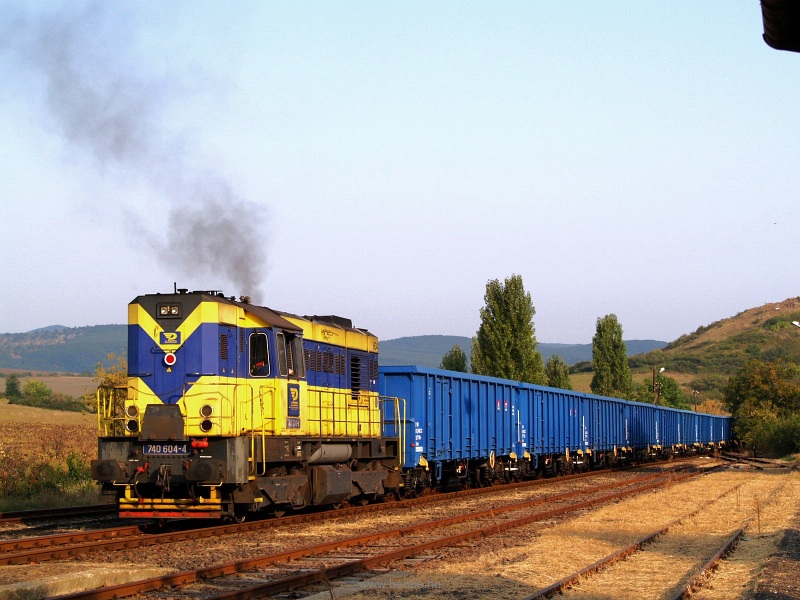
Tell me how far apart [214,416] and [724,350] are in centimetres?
15122

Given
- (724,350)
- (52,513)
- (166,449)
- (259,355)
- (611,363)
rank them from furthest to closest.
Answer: (724,350)
(611,363)
(52,513)
(259,355)
(166,449)

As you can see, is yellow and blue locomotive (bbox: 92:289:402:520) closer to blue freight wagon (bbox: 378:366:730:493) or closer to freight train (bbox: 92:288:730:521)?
freight train (bbox: 92:288:730:521)

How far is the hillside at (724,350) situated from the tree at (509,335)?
76.3 m

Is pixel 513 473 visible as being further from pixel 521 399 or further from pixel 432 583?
pixel 432 583

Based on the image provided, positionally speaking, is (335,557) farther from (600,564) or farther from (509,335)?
(509,335)

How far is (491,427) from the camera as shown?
88.1ft

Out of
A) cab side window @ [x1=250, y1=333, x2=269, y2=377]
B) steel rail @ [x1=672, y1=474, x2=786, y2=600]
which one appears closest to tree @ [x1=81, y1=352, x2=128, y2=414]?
cab side window @ [x1=250, y1=333, x2=269, y2=377]

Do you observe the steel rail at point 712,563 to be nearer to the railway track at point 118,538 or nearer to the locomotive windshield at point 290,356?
the railway track at point 118,538

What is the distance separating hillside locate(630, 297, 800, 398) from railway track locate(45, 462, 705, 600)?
116 meters

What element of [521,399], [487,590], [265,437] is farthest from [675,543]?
[521,399]

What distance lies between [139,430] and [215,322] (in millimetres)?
2097

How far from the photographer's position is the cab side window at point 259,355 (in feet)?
51.3

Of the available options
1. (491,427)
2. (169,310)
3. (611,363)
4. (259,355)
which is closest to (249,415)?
(259,355)

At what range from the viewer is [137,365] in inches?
610
